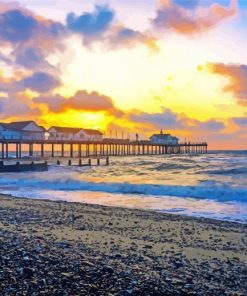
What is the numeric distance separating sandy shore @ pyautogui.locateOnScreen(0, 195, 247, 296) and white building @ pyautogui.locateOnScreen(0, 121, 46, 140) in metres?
53.0

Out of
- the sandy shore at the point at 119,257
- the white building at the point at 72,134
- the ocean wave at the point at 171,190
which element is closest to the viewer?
the sandy shore at the point at 119,257

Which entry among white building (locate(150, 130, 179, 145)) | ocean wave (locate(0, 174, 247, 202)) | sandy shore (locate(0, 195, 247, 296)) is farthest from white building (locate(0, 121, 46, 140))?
sandy shore (locate(0, 195, 247, 296))

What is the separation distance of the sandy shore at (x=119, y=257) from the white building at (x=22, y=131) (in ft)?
174

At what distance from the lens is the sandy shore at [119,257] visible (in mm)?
3967

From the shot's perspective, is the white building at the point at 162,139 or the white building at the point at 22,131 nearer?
the white building at the point at 22,131

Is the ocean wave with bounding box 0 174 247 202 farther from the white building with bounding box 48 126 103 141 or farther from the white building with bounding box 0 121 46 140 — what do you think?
the white building with bounding box 48 126 103 141

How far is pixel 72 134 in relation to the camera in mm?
74938

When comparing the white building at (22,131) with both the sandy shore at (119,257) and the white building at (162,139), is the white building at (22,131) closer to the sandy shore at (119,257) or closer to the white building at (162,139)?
the white building at (162,139)

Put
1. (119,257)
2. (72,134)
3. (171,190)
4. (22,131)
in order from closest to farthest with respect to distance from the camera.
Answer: (119,257) < (171,190) < (22,131) < (72,134)

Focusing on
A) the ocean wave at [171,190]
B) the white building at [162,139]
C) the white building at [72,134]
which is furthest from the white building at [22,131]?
the white building at [162,139]

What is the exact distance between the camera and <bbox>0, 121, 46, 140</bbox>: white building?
196 feet

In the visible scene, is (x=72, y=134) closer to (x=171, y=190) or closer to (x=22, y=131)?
(x=22, y=131)

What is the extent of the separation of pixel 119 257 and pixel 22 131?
196 ft

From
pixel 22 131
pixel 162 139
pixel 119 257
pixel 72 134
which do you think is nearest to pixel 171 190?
pixel 119 257
